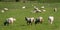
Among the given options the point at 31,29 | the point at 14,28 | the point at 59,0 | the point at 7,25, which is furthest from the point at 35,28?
the point at 59,0

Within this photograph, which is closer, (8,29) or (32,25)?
(8,29)

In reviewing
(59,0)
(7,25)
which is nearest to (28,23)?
(7,25)

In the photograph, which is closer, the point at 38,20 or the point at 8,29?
the point at 8,29

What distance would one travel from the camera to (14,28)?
41.4ft

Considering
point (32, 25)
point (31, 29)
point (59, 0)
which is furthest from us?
point (59, 0)

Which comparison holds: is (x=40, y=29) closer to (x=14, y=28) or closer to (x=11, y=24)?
(x=14, y=28)

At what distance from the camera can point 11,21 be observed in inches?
546

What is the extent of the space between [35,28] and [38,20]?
152 cm

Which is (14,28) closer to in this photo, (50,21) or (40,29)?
(40,29)

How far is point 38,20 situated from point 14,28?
2.04 meters

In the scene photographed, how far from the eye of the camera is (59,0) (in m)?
40.7

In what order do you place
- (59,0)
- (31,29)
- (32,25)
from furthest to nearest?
(59,0), (32,25), (31,29)

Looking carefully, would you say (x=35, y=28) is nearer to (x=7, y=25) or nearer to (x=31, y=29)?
(x=31, y=29)

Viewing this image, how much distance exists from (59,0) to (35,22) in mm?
27223
